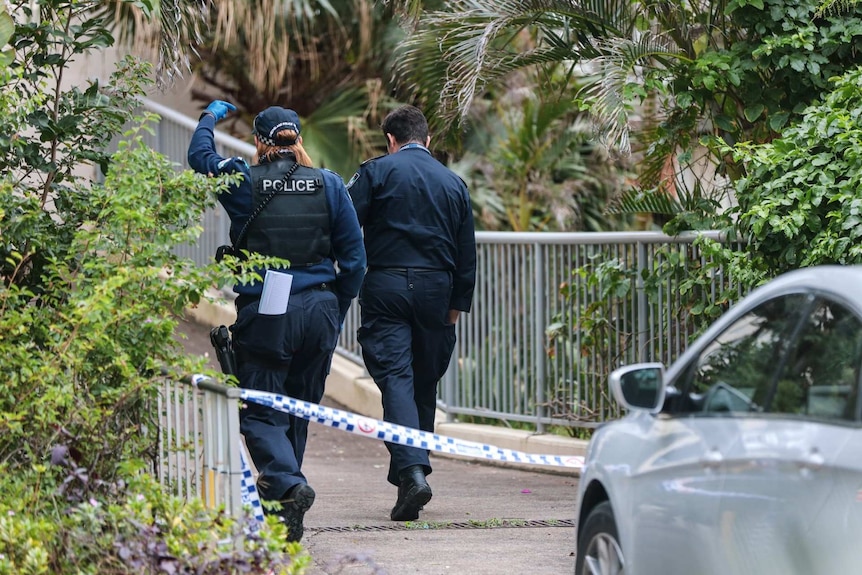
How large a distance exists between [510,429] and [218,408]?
5.29 metres

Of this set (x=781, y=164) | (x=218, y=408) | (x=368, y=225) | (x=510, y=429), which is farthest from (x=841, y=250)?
(x=510, y=429)

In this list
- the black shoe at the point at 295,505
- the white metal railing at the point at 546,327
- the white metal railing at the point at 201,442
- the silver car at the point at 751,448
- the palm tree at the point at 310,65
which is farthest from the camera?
the palm tree at the point at 310,65

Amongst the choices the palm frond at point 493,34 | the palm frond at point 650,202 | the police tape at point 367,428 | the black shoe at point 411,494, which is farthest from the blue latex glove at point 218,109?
the palm frond at point 650,202

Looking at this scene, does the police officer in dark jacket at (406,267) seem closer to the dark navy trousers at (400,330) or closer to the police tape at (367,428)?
the dark navy trousers at (400,330)

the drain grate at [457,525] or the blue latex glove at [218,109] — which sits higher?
the blue latex glove at [218,109]

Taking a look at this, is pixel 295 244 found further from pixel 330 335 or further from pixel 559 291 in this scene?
pixel 559 291

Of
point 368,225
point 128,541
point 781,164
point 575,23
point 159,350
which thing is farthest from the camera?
point 575,23

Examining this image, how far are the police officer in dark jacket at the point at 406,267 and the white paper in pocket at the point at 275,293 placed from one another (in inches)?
43.6

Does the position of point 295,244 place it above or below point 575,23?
below

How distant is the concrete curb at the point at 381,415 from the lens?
30.3 ft

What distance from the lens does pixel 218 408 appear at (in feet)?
15.4

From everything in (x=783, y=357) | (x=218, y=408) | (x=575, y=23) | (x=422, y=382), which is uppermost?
(x=575, y=23)

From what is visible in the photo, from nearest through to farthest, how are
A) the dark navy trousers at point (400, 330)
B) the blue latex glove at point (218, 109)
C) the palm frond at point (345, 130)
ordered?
→ the blue latex glove at point (218, 109)
the dark navy trousers at point (400, 330)
the palm frond at point (345, 130)

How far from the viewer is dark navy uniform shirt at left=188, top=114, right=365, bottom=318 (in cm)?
630
